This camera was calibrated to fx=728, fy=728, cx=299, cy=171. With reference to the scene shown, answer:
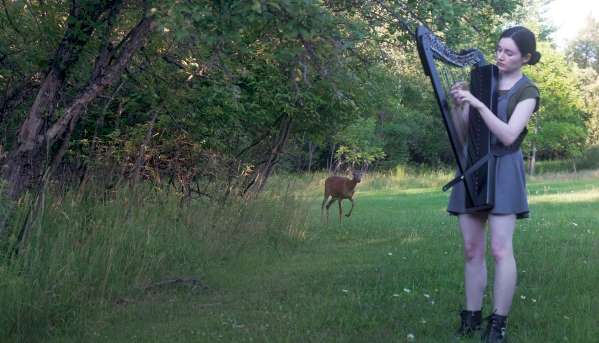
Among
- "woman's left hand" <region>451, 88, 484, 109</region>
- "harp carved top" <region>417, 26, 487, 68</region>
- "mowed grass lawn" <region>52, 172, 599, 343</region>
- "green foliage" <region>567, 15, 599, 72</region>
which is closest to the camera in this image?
"harp carved top" <region>417, 26, 487, 68</region>

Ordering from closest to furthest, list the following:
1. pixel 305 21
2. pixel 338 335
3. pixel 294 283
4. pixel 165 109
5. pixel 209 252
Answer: pixel 305 21
pixel 338 335
pixel 294 283
pixel 209 252
pixel 165 109

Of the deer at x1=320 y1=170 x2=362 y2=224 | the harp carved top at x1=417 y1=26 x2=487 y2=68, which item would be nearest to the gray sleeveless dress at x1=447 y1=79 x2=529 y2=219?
the harp carved top at x1=417 y1=26 x2=487 y2=68

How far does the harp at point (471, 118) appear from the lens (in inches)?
171

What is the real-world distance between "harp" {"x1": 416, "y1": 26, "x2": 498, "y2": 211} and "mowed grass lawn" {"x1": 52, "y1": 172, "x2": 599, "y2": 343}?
41.3 inches

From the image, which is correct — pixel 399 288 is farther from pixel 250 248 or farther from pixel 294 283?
pixel 250 248

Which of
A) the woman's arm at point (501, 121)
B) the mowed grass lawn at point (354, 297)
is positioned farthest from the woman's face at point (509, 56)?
the mowed grass lawn at point (354, 297)

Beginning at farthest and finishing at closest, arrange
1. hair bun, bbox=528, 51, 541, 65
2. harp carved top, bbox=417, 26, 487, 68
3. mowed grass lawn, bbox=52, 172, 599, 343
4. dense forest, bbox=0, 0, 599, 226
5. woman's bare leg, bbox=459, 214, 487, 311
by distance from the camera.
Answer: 1. dense forest, bbox=0, 0, 599, 226
2. mowed grass lawn, bbox=52, 172, 599, 343
3. woman's bare leg, bbox=459, 214, 487, 311
4. hair bun, bbox=528, 51, 541, 65
5. harp carved top, bbox=417, 26, 487, 68

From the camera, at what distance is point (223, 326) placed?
5.41 m

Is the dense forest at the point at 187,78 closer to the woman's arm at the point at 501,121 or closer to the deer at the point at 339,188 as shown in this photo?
the woman's arm at the point at 501,121

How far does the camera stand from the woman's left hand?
14.4 ft

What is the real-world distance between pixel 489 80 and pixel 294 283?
3.43 m

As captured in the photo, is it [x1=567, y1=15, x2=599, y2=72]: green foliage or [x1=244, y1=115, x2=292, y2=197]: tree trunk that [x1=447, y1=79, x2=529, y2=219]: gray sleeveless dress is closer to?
[x1=244, y1=115, x2=292, y2=197]: tree trunk

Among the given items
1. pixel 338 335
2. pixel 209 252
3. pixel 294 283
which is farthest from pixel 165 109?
pixel 338 335

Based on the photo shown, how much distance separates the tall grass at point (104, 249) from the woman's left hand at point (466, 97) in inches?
127
